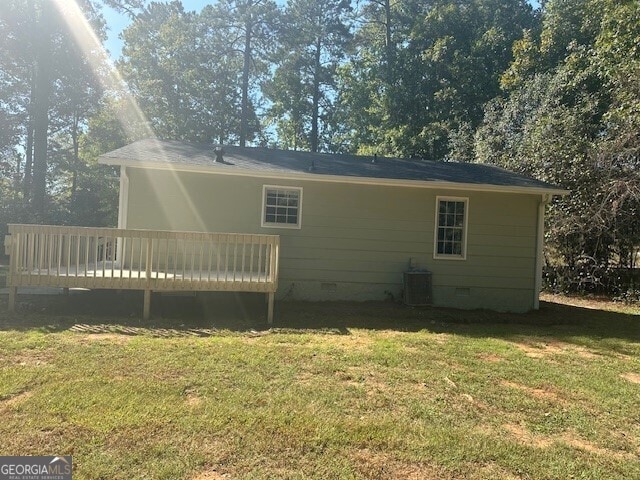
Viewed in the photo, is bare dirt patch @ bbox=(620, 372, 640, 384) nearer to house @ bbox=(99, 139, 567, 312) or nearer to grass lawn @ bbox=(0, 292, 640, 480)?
grass lawn @ bbox=(0, 292, 640, 480)

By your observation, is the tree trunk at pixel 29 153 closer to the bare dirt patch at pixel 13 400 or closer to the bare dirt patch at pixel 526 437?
the bare dirt patch at pixel 13 400

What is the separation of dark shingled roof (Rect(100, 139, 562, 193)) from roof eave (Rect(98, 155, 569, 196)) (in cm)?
2

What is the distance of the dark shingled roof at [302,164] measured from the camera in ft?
25.9

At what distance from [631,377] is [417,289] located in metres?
4.01

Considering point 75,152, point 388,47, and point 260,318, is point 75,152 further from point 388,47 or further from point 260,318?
point 260,318

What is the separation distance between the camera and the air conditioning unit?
8281 millimetres

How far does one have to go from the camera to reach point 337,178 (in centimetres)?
818

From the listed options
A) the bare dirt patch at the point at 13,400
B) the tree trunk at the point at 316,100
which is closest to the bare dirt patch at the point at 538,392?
the bare dirt patch at the point at 13,400

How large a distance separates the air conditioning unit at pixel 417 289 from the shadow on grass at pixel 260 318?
0.59 ft

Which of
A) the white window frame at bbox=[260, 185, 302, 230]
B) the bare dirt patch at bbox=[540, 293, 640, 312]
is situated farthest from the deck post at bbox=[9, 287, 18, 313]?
the bare dirt patch at bbox=[540, 293, 640, 312]

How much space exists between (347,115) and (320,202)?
60.5 ft

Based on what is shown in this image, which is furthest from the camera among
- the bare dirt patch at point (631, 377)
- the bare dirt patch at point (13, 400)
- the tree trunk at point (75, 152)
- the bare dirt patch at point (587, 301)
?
the tree trunk at point (75, 152)

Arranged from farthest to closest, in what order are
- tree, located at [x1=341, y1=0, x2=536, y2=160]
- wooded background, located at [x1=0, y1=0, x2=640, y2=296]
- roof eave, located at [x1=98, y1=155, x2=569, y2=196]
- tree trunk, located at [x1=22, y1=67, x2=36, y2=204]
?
tree, located at [x1=341, y1=0, x2=536, y2=160]
tree trunk, located at [x1=22, y1=67, x2=36, y2=204]
wooded background, located at [x1=0, y1=0, x2=640, y2=296]
roof eave, located at [x1=98, y1=155, x2=569, y2=196]

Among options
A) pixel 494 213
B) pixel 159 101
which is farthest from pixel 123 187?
pixel 159 101
